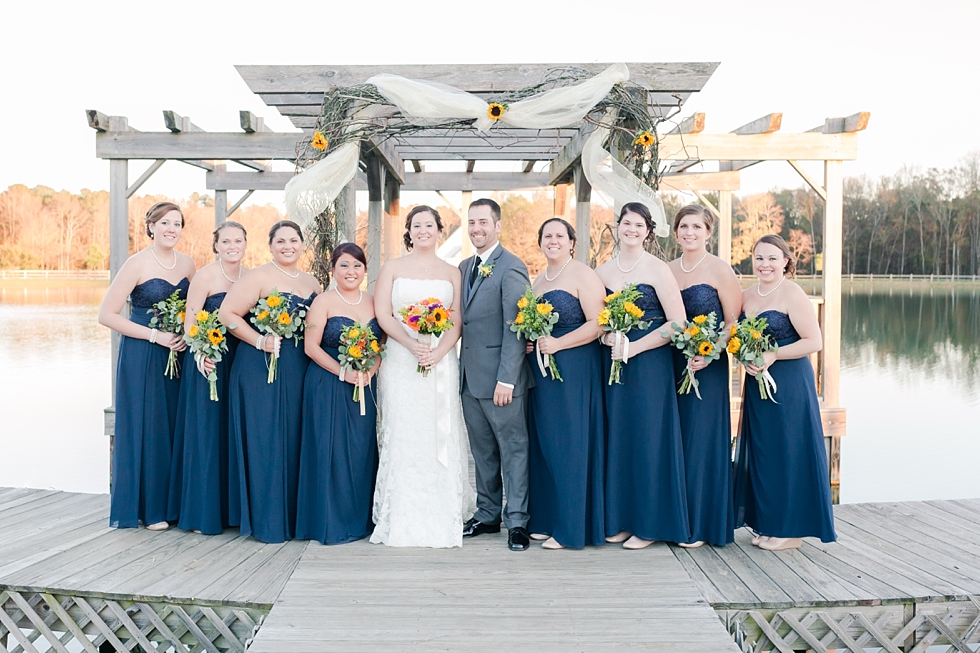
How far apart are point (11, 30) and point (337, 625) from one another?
1412 inches

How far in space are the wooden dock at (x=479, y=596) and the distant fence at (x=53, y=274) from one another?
41.4 metres

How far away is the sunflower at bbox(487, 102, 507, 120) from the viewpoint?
4.93 meters

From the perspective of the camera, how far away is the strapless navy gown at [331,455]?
433 centimetres

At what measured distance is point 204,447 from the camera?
4.48 meters

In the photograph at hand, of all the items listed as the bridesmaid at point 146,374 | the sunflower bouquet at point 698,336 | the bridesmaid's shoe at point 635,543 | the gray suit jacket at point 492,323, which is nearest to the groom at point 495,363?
the gray suit jacket at point 492,323

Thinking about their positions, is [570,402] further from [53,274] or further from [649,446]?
[53,274]

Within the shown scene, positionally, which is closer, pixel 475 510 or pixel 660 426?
pixel 660 426

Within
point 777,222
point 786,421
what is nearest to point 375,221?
point 786,421

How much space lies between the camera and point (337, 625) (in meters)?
3.31

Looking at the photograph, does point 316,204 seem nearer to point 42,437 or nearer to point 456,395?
point 456,395

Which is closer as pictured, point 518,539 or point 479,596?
point 479,596

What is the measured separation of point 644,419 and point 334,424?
69.6 inches

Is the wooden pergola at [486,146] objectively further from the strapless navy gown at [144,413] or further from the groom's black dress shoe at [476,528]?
the groom's black dress shoe at [476,528]

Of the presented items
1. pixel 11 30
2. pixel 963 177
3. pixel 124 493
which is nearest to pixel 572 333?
pixel 124 493
